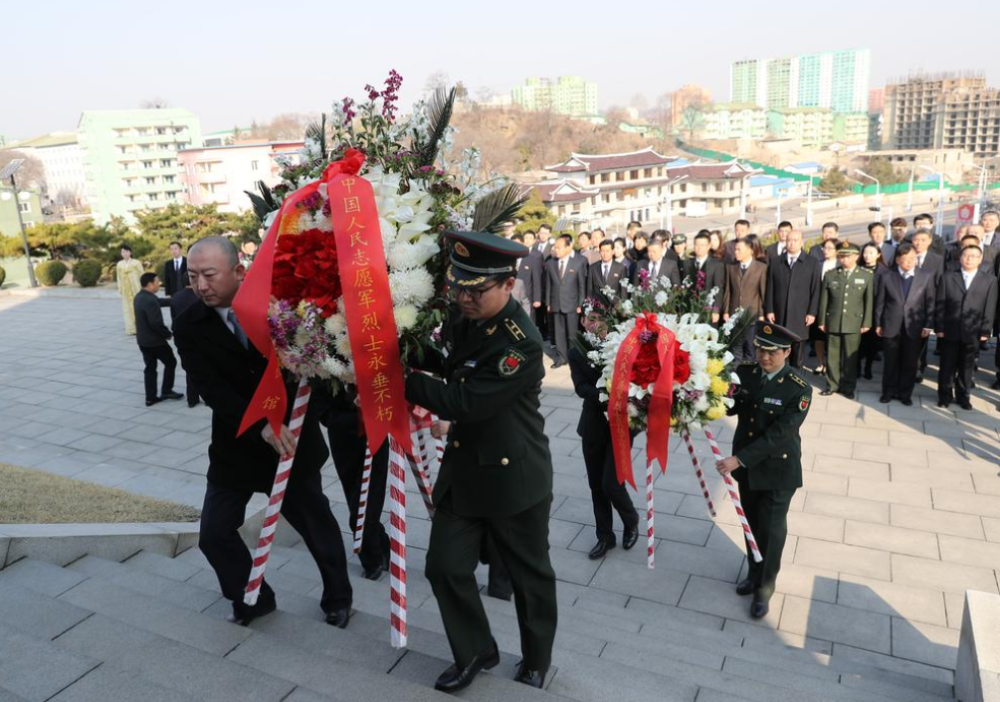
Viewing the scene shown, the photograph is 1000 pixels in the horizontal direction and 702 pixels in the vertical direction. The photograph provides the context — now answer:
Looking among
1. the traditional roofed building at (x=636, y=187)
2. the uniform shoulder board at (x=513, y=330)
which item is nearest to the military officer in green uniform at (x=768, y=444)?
the uniform shoulder board at (x=513, y=330)

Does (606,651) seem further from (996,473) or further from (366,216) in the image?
(996,473)

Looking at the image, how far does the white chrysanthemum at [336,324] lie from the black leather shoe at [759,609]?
3.10 metres

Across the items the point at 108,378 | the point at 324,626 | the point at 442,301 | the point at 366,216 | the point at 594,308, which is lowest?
the point at 108,378

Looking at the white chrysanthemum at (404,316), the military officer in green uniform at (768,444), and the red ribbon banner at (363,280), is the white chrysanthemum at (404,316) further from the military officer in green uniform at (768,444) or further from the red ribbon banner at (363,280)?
the military officer in green uniform at (768,444)

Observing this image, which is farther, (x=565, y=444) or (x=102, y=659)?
(x=565, y=444)

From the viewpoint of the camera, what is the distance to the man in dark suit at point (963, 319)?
25.5 ft

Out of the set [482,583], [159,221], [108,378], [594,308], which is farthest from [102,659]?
[159,221]

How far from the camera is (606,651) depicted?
376 centimetres

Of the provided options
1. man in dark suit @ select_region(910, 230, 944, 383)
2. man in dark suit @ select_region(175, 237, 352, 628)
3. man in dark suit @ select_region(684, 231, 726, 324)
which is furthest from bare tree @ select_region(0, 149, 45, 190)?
man in dark suit @ select_region(175, 237, 352, 628)

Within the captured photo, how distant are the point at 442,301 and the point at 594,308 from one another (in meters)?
1.97

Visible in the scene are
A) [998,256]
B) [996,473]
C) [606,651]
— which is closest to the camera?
[606,651]

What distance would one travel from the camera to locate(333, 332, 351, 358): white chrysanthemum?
9.72 ft

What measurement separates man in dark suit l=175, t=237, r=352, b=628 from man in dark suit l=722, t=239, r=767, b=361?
6797 mm

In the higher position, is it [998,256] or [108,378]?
[998,256]
